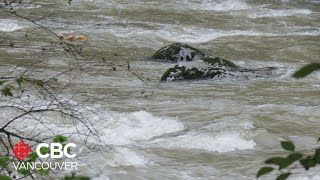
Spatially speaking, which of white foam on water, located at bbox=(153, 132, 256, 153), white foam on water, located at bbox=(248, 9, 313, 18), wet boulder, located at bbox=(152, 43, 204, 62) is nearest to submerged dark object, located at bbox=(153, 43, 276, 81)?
wet boulder, located at bbox=(152, 43, 204, 62)

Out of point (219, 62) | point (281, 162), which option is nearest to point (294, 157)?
point (281, 162)

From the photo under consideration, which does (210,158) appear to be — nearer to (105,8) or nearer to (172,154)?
(172,154)

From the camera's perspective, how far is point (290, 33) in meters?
13.2

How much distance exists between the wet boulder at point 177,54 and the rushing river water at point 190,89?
0.88 ft

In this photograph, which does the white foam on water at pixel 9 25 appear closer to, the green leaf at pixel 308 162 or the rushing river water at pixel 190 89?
the rushing river water at pixel 190 89

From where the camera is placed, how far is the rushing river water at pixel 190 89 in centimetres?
590

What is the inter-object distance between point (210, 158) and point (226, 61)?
4482mm

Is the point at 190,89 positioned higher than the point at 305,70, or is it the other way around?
the point at 305,70

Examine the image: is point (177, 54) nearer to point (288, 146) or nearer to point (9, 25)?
point (9, 25)

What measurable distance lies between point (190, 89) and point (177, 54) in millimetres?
2103

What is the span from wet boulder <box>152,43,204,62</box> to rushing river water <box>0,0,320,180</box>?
0.27 metres

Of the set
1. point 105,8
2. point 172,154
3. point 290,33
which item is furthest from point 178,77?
point 105,8

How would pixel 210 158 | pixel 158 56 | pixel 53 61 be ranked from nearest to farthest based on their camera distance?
pixel 210 158
pixel 53 61
pixel 158 56

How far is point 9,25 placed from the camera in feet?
40.8
